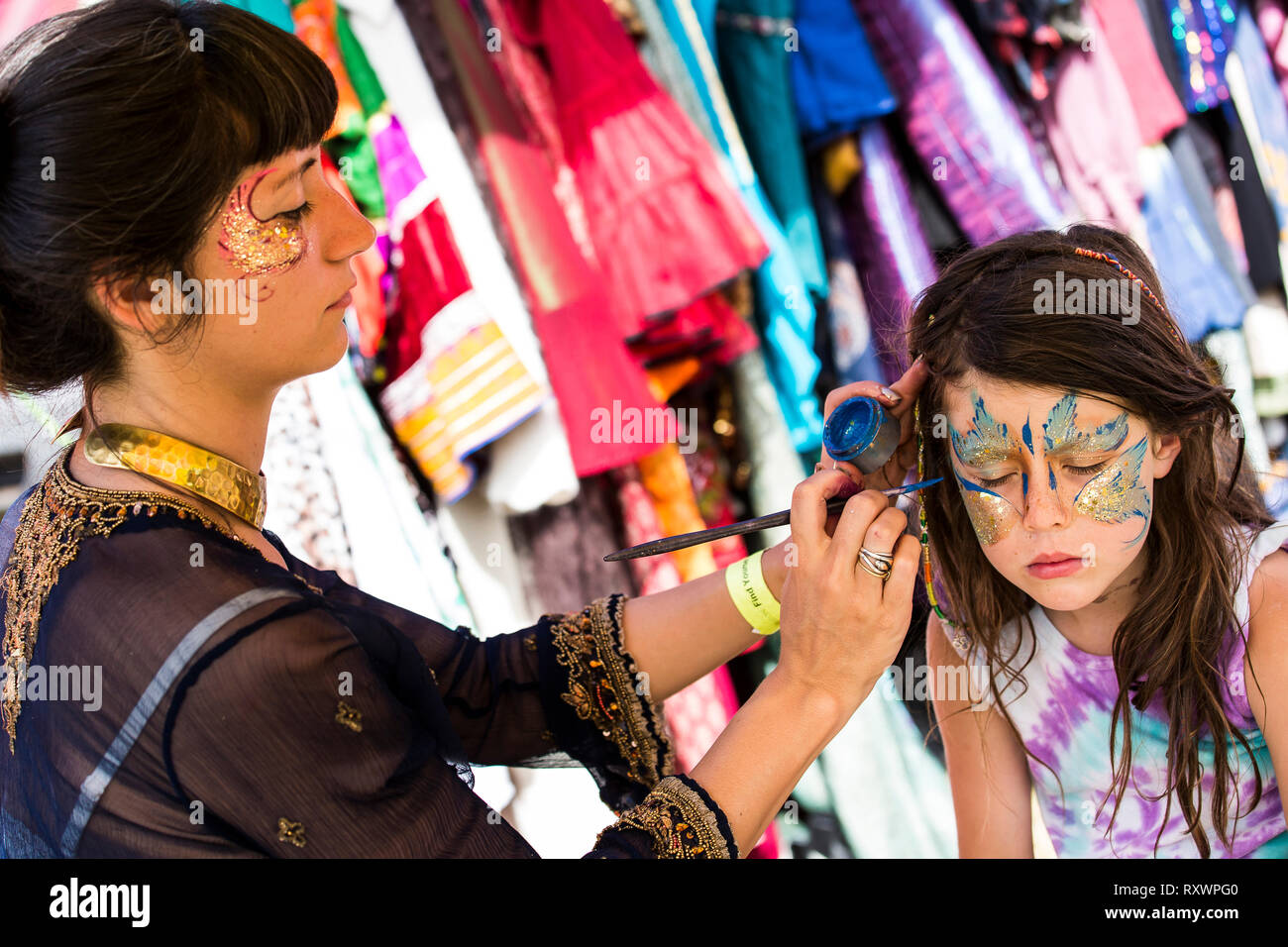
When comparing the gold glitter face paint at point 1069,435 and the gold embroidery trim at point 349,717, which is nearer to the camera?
the gold embroidery trim at point 349,717

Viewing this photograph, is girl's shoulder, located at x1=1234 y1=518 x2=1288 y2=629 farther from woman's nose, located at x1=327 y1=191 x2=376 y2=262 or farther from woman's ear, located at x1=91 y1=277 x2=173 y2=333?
woman's ear, located at x1=91 y1=277 x2=173 y2=333

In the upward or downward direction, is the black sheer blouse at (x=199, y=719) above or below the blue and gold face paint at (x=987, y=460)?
below

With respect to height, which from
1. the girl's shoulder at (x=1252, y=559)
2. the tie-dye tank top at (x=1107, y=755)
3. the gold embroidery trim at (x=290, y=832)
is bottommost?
the tie-dye tank top at (x=1107, y=755)

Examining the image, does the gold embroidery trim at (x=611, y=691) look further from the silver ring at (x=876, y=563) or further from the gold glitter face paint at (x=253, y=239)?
the gold glitter face paint at (x=253, y=239)

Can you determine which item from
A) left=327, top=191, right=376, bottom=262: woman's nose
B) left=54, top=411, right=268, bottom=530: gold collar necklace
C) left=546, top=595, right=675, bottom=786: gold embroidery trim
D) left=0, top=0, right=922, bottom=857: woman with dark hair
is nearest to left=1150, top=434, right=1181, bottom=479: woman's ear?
left=0, top=0, right=922, bottom=857: woman with dark hair

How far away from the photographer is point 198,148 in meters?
0.92

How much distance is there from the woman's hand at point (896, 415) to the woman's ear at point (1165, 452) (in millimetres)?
269

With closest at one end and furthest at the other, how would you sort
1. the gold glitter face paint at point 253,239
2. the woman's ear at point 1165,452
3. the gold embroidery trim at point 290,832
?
the gold embroidery trim at point 290,832
the gold glitter face paint at point 253,239
the woman's ear at point 1165,452

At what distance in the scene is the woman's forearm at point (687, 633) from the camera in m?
1.25

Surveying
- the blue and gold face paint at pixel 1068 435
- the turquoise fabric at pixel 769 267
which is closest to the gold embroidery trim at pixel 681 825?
the blue and gold face paint at pixel 1068 435

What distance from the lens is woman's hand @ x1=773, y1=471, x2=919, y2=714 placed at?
98cm

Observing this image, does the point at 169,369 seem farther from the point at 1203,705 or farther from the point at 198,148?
the point at 1203,705

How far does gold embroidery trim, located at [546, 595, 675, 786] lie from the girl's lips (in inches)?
18.0

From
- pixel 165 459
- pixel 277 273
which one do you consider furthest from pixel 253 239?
pixel 165 459
